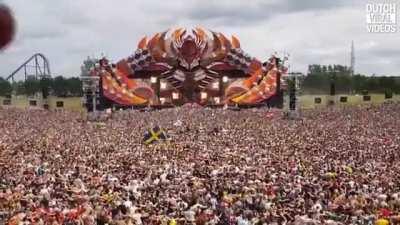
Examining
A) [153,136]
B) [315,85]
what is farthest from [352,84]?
[153,136]

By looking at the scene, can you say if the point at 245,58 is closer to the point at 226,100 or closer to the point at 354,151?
the point at 226,100

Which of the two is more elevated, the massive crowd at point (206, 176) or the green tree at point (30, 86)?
the green tree at point (30, 86)

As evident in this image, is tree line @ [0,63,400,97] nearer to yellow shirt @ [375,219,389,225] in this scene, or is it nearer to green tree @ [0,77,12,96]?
green tree @ [0,77,12,96]

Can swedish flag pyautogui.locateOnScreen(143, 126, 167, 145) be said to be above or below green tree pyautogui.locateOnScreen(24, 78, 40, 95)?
below

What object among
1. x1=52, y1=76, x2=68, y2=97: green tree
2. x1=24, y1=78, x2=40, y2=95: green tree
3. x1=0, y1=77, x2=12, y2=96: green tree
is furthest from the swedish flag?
x1=52, y1=76, x2=68, y2=97: green tree

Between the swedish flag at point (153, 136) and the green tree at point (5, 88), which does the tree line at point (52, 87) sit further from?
the swedish flag at point (153, 136)

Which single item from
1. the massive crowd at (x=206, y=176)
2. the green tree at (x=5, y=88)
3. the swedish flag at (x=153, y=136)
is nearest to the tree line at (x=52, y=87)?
the green tree at (x=5, y=88)

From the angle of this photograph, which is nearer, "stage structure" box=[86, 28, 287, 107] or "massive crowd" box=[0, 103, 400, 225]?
"massive crowd" box=[0, 103, 400, 225]
